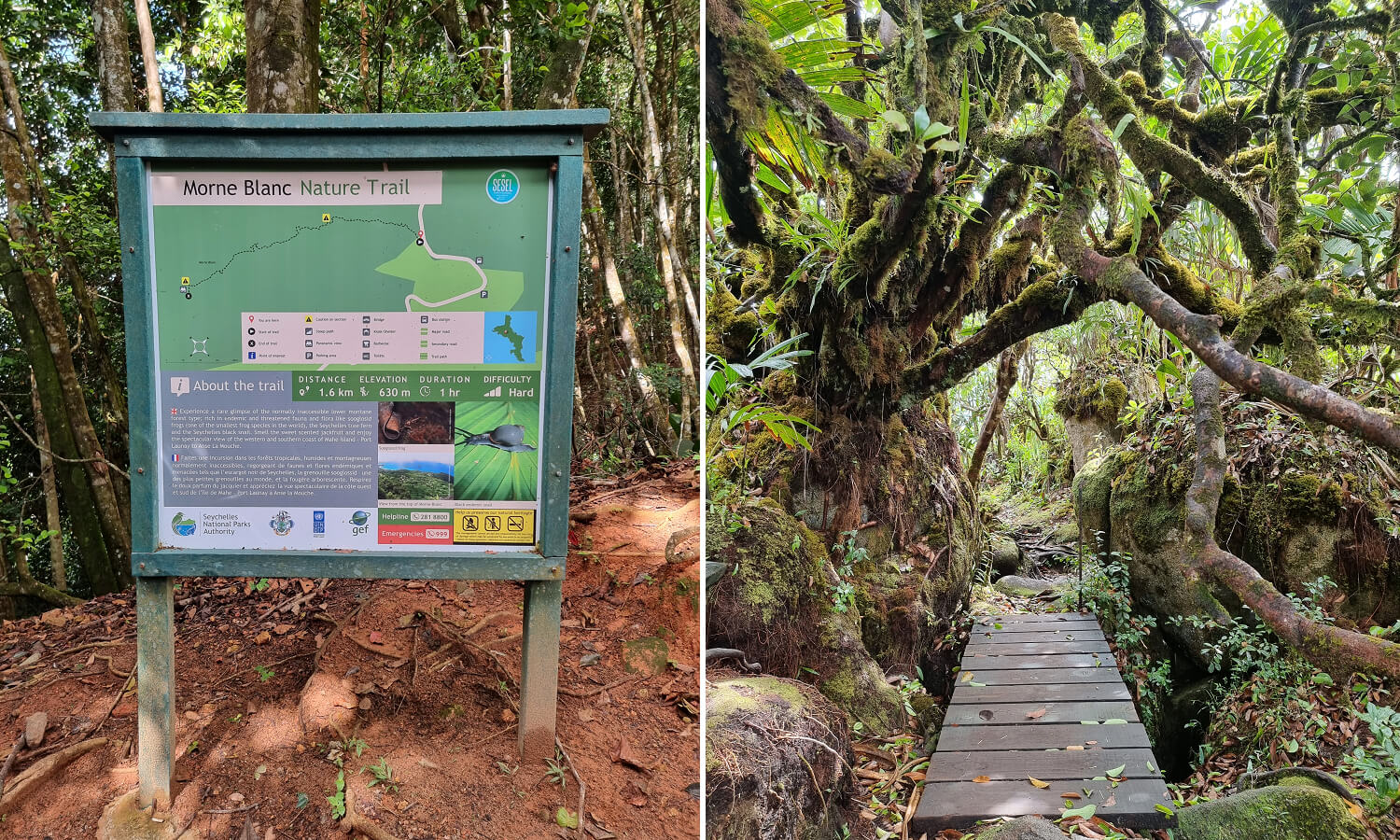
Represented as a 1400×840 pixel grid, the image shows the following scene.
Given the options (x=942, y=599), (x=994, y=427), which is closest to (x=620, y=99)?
(x=994, y=427)

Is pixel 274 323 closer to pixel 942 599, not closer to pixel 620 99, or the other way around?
pixel 942 599

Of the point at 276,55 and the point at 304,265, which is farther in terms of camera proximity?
the point at 276,55

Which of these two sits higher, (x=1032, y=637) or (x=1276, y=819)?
(x=1276, y=819)

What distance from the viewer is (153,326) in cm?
208

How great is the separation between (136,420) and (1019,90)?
380cm

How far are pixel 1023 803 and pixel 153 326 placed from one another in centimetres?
311

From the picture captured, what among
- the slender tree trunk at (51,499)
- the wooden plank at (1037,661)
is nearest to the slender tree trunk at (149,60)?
the slender tree trunk at (51,499)

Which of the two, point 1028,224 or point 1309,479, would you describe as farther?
point 1309,479

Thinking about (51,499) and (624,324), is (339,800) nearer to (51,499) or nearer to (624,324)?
(624,324)

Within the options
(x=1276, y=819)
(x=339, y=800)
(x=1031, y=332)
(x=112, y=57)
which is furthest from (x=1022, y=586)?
(x=112, y=57)

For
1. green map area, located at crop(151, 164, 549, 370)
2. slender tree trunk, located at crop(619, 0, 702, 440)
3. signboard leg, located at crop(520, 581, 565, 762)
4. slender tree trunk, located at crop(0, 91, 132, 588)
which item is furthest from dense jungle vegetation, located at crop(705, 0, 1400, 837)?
slender tree trunk, located at crop(0, 91, 132, 588)

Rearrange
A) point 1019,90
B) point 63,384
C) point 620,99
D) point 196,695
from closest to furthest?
point 196,695
point 1019,90
point 63,384
point 620,99

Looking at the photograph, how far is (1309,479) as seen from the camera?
4.97m

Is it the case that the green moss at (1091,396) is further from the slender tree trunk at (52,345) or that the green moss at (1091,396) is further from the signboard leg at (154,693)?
the slender tree trunk at (52,345)
